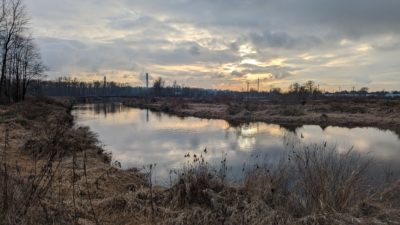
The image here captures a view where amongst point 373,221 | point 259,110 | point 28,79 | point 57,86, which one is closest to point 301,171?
point 373,221

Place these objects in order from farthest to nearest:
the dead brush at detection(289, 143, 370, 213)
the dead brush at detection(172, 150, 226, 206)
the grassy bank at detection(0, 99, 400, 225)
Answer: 1. the dead brush at detection(172, 150, 226, 206)
2. the dead brush at detection(289, 143, 370, 213)
3. the grassy bank at detection(0, 99, 400, 225)

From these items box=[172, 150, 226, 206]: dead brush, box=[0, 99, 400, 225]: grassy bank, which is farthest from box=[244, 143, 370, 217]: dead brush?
box=[172, 150, 226, 206]: dead brush

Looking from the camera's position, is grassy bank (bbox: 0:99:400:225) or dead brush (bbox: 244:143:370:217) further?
dead brush (bbox: 244:143:370:217)

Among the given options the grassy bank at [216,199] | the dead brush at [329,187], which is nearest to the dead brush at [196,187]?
the grassy bank at [216,199]

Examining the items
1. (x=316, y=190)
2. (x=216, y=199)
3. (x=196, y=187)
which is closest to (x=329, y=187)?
Result: (x=316, y=190)

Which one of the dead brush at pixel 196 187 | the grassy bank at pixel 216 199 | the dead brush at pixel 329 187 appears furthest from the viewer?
Result: the dead brush at pixel 196 187

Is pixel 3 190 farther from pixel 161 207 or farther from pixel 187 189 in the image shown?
pixel 187 189

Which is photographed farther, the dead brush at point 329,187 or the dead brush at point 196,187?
the dead brush at point 196,187

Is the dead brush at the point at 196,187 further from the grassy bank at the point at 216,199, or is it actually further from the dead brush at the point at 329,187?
the dead brush at the point at 329,187

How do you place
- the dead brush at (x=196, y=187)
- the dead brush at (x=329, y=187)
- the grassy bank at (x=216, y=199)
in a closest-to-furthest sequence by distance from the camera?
the grassy bank at (x=216, y=199) < the dead brush at (x=329, y=187) < the dead brush at (x=196, y=187)

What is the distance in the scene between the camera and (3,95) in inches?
1757

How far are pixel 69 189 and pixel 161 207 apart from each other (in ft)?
6.45

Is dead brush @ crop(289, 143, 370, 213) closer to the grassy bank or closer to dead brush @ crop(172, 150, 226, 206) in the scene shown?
the grassy bank

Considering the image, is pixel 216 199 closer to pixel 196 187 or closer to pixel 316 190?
pixel 196 187
